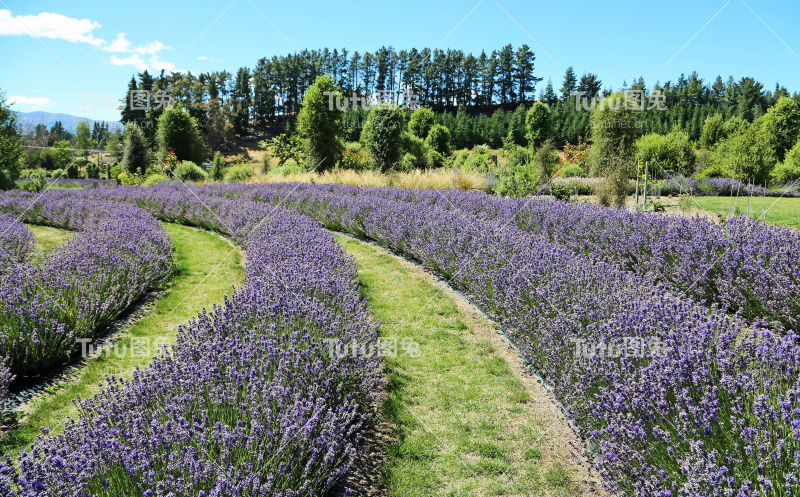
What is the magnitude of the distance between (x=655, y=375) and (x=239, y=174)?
20.5m

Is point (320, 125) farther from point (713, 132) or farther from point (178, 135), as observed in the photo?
point (713, 132)

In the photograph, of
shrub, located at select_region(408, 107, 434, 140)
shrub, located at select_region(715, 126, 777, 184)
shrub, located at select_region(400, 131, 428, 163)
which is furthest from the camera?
shrub, located at select_region(408, 107, 434, 140)

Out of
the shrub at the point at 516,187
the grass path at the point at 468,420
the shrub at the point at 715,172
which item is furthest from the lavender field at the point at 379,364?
the shrub at the point at 715,172

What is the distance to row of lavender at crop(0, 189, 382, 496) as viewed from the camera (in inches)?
62.6

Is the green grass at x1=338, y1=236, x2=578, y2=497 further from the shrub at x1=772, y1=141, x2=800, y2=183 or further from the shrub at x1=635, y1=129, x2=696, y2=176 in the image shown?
the shrub at x1=772, y1=141, x2=800, y2=183

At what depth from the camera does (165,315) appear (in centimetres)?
467

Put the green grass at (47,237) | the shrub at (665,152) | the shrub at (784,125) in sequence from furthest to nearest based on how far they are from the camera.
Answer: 1. the shrub at (784,125)
2. the shrub at (665,152)
3. the green grass at (47,237)

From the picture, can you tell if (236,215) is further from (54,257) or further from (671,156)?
(671,156)

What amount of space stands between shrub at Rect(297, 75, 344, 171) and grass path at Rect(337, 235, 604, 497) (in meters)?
15.1

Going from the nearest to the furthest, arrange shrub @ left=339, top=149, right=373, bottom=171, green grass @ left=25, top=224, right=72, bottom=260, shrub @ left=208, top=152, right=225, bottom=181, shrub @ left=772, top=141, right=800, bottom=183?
green grass @ left=25, top=224, right=72, bottom=260 → shrub @ left=772, top=141, right=800, bottom=183 → shrub @ left=339, top=149, right=373, bottom=171 → shrub @ left=208, top=152, right=225, bottom=181

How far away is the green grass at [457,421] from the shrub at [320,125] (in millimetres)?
15149

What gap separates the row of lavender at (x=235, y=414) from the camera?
1.59 m

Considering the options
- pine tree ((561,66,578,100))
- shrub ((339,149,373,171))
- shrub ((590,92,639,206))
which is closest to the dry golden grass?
shrub ((590,92,639,206))

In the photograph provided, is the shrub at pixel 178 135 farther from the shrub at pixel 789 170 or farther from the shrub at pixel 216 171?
the shrub at pixel 789 170
